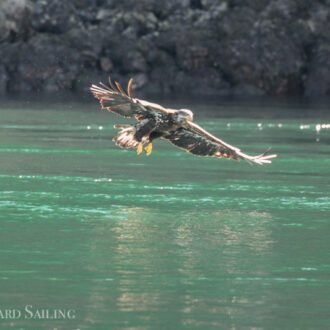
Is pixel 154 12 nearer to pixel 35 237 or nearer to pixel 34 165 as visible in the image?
pixel 34 165

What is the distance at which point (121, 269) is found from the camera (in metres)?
13.8

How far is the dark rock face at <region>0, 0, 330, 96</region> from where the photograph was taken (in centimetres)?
6078

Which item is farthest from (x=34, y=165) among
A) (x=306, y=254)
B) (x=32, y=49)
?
(x=32, y=49)

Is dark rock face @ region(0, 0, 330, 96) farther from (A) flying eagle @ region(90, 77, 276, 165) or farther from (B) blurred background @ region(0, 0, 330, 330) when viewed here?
(A) flying eagle @ region(90, 77, 276, 165)

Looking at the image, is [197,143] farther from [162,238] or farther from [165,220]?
[162,238]

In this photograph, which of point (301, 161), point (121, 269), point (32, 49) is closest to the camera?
point (121, 269)

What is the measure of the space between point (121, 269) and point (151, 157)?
41.7ft

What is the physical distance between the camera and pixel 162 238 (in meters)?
15.8

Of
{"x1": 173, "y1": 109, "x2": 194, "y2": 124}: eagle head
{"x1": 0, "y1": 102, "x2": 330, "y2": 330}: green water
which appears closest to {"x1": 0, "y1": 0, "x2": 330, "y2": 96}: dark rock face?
{"x1": 0, "y1": 102, "x2": 330, "y2": 330}: green water

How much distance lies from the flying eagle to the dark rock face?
4252 cm

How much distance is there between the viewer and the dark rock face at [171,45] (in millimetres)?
60781

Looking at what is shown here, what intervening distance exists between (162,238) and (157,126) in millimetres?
2064

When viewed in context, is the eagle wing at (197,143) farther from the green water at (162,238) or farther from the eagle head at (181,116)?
the green water at (162,238)

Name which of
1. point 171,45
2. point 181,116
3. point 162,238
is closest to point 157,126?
point 181,116
